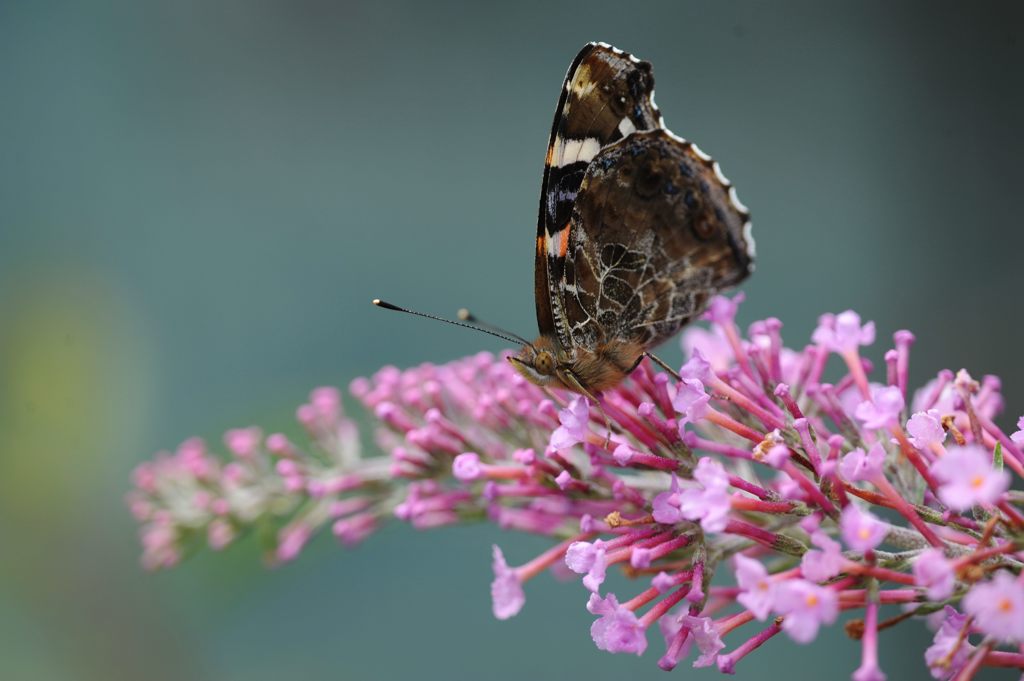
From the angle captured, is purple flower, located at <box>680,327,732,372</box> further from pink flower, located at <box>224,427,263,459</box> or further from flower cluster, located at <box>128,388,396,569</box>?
pink flower, located at <box>224,427,263,459</box>

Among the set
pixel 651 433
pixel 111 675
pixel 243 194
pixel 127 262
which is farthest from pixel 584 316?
pixel 127 262

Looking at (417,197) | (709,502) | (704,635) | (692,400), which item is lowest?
(704,635)

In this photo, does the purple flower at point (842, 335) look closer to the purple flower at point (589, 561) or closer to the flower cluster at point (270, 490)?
the purple flower at point (589, 561)

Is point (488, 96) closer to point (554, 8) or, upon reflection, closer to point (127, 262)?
point (554, 8)

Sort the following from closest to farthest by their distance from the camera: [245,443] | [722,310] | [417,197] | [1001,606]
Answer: [1001,606], [722,310], [245,443], [417,197]

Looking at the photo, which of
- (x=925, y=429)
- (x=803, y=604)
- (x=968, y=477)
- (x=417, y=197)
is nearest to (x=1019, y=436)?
(x=925, y=429)

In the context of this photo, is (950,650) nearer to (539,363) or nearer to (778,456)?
(778,456)
